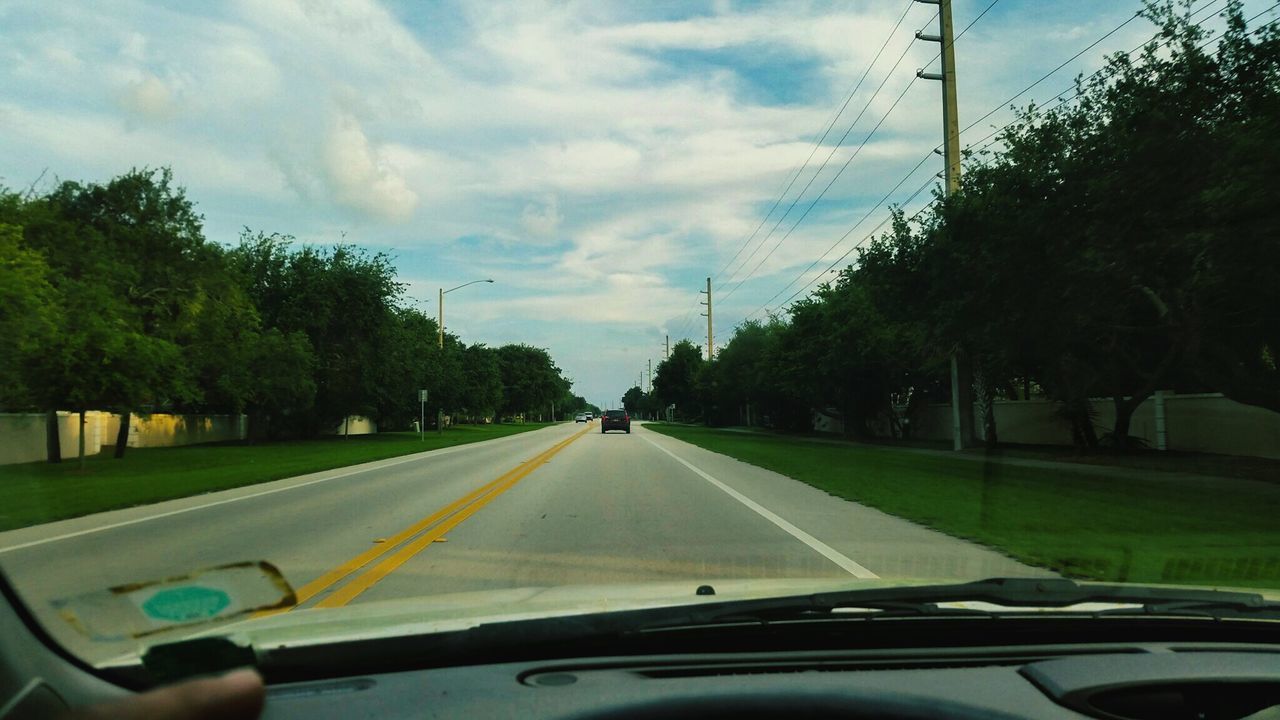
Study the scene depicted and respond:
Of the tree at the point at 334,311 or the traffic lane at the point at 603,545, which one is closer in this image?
the traffic lane at the point at 603,545

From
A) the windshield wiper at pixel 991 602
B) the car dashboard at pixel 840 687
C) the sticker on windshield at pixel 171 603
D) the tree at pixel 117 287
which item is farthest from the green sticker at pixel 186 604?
the tree at pixel 117 287

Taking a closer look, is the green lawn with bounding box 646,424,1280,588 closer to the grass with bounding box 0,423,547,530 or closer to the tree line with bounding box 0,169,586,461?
the grass with bounding box 0,423,547,530

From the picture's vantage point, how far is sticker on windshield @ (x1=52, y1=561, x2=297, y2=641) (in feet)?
7.48

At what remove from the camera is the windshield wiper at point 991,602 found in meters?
3.46

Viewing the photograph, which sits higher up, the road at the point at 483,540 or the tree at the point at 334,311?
the tree at the point at 334,311

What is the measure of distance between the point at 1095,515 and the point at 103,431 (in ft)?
122

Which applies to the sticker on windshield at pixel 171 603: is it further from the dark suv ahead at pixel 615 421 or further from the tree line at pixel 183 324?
the dark suv ahead at pixel 615 421

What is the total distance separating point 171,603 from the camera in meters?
2.31

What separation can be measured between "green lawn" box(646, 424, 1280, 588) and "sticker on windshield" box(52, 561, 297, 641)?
6.79m

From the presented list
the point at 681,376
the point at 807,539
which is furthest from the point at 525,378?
the point at 807,539

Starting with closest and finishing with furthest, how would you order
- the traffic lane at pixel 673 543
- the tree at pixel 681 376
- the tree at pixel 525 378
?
the traffic lane at pixel 673 543 < the tree at pixel 681 376 < the tree at pixel 525 378

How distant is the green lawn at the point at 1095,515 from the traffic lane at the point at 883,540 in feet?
1.10

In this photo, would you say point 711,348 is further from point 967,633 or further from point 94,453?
point 967,633

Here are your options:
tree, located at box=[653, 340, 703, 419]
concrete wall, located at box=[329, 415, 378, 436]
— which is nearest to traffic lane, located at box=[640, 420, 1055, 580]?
concrete wall, located at box=[329, 415, 378, 436]
